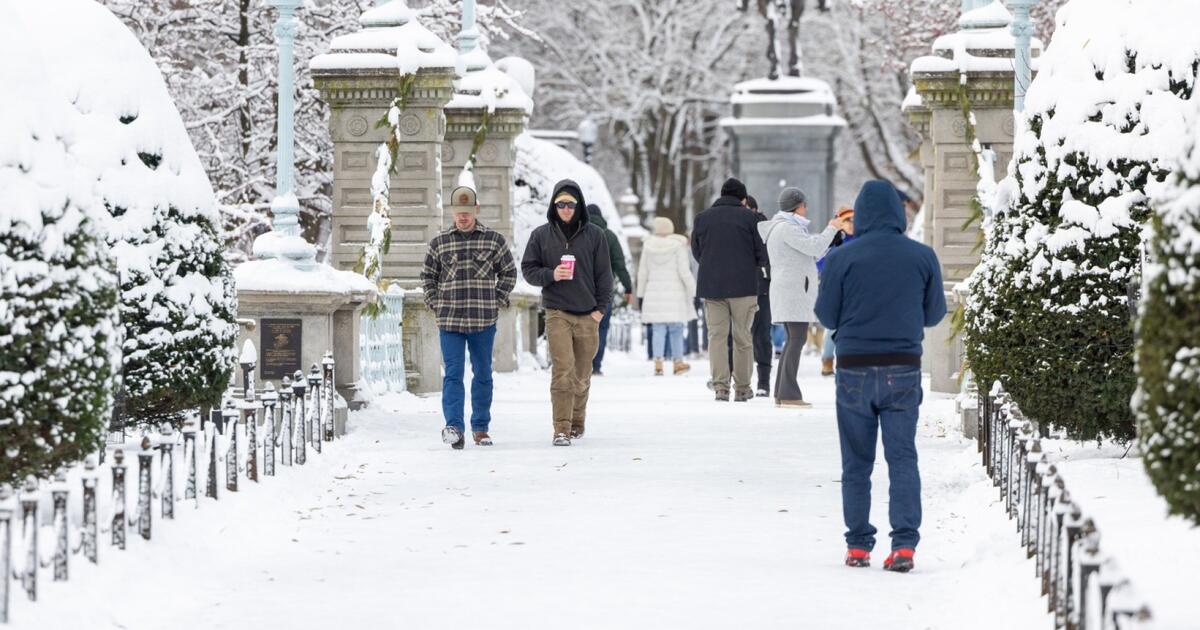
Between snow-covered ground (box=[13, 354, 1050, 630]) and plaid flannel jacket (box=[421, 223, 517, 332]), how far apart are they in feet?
2.93

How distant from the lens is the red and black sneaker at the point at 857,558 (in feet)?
29.9

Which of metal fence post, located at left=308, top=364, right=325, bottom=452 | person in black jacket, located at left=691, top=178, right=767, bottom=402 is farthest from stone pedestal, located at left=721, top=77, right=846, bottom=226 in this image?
metal fence post, located at left=308, top=364, right=325, bottom=452

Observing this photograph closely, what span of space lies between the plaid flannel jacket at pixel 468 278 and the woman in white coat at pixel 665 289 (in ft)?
32.1

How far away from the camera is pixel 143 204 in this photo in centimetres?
1140

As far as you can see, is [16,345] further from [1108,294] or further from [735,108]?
[735,108]

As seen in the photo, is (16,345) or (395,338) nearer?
(16,345)

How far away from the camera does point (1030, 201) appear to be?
1139 centimetres

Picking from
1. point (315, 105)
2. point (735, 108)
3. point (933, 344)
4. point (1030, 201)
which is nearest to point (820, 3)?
point (735, 108)

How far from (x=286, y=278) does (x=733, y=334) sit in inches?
171

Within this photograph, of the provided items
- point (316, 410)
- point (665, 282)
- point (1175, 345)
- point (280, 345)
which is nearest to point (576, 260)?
point (316, 410)

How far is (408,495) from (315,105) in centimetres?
1614

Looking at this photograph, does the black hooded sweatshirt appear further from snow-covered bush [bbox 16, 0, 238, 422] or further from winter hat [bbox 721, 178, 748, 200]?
winter hat [bbox 721, 178, 748, 200]

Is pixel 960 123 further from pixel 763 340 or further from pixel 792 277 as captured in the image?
pixel 763 340

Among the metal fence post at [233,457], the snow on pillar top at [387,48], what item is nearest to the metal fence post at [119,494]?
the metal fence post at [233,457]
